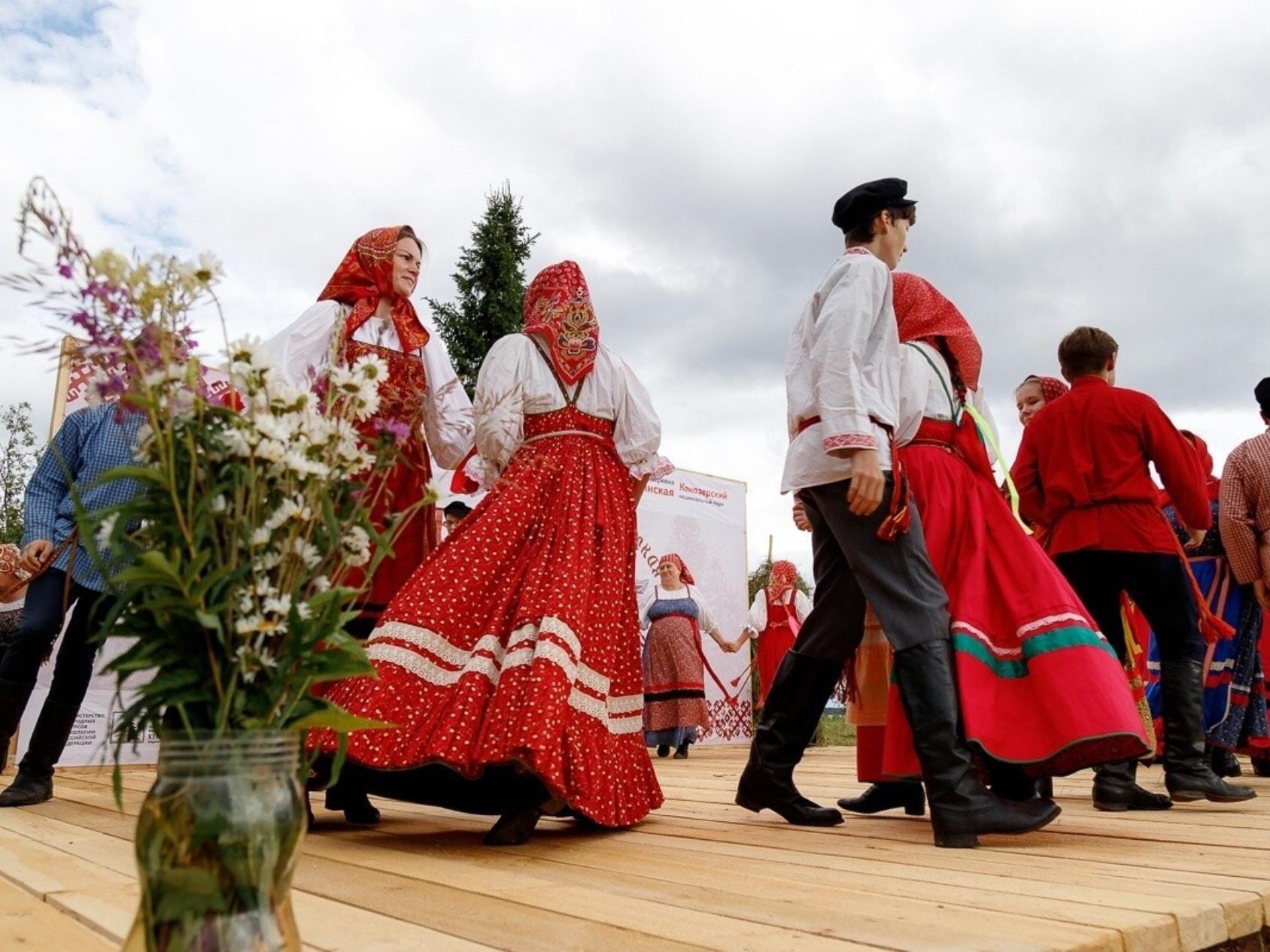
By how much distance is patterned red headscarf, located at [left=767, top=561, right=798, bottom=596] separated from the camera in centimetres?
892

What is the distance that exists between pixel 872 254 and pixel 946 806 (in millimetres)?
1373

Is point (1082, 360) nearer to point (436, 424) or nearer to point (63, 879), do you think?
point (436, 424)

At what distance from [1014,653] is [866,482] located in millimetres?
538

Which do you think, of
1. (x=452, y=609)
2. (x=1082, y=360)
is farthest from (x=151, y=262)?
(x=1082, y=360)

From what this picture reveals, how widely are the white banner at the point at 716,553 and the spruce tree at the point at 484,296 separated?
26.5 feet

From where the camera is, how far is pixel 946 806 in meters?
2.36

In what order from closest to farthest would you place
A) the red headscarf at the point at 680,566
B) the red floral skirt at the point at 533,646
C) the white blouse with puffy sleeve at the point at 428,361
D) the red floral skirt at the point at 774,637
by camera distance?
1. the red floral skirt at the point at 533,646
2. the white blouse with puffy sleeve at the point at 428,361
3. the red headscarf at the point at 680,566
4. the red floral skirt at the point at 774,637

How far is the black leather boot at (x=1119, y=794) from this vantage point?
10.3 ft

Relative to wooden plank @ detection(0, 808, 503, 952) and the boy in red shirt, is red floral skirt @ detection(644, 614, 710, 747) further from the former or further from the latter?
wooden plank @ detection(0, 808, 503, 952)

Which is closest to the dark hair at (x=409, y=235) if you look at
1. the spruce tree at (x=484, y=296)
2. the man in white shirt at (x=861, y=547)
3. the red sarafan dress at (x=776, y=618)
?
the man in white shirt at (x=861, y=547)

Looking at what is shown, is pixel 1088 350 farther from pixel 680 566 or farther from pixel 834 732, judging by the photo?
pixel 834 732

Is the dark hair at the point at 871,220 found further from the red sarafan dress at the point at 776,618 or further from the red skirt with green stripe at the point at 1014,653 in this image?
the red sarafan dress at the point at 776,618

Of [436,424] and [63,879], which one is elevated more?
[436,424]

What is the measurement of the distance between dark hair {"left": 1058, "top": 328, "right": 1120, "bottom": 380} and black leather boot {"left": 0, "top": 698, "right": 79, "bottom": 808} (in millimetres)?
3451
